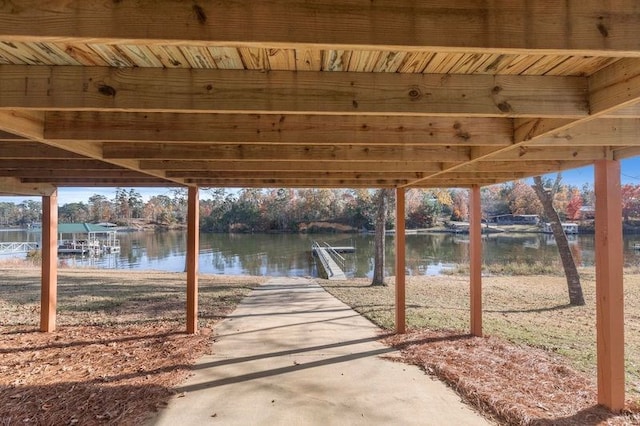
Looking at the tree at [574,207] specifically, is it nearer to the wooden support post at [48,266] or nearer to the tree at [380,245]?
the tree at [380,245]

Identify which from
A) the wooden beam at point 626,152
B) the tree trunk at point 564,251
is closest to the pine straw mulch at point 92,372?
the wooden beam at point 626,152

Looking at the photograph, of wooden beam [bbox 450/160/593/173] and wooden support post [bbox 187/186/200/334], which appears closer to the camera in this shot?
wooden beam [bbox 450/160/593/173]

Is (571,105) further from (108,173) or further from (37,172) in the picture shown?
(37,172)

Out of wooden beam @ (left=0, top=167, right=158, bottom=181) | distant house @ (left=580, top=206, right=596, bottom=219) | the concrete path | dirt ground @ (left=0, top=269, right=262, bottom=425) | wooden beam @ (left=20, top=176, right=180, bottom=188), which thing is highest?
distant house @ (left=580, top=206, right=596, bottom=219)

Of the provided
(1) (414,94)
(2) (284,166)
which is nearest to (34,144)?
(2) (284,166)

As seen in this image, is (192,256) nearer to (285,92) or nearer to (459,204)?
(285,92)

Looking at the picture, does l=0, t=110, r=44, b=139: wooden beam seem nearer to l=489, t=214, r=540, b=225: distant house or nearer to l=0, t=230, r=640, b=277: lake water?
l=0, t=230, r=640, b=277: lake water

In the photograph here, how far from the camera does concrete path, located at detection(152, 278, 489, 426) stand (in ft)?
10.2

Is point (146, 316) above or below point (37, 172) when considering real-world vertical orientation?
below

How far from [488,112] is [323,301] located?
6640 mm

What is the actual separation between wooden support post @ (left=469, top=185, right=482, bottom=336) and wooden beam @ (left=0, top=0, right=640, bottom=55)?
14.4ft

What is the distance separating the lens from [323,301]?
27.0ft

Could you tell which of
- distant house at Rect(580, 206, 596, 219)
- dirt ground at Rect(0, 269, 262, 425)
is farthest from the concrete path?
distant house at Rect(580, 206, 596, 219)

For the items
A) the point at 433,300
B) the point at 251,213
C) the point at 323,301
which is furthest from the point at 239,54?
the point at 251,213
